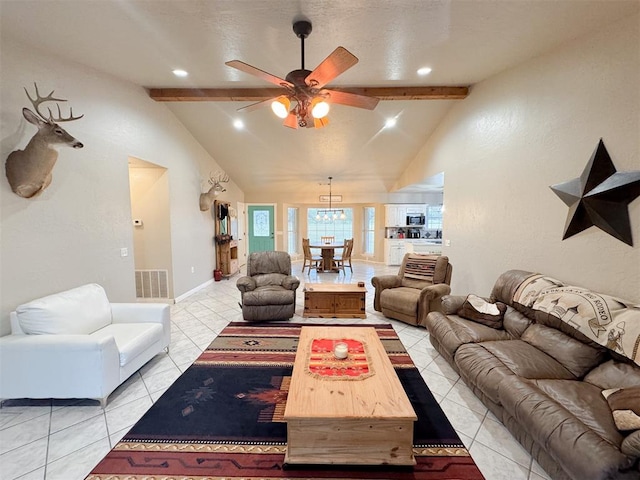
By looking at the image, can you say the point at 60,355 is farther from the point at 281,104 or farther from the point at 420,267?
the point at 420,267

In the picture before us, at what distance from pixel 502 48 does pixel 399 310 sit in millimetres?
3135

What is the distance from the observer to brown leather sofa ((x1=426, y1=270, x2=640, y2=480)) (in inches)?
49.4

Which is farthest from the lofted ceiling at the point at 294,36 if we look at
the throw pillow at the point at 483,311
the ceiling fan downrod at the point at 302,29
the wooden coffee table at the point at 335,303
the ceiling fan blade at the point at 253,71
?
the wooden coffee table at the point at 335,303

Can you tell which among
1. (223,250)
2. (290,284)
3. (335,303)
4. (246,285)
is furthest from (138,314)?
(223,250)

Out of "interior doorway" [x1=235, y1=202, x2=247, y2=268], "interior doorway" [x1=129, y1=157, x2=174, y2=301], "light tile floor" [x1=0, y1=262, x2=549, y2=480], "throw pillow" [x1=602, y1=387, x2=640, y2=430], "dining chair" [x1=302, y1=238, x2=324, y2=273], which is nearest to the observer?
"throw pillow" [x1=602, y1=387, x2=640, y2=430]

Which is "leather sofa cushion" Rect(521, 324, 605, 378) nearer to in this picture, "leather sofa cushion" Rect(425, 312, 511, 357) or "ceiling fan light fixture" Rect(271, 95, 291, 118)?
"leather sofa cushion" Rect(425, 312, 511, 357)

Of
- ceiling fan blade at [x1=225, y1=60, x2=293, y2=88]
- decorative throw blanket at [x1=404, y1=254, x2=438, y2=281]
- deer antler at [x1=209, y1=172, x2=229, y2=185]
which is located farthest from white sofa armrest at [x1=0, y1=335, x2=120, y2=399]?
deer antler at [x1=209, y1=172, x2=229, y2=185]

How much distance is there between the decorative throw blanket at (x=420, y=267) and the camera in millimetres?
3878

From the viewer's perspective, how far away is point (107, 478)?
151 cm

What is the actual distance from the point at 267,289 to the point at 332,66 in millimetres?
2829

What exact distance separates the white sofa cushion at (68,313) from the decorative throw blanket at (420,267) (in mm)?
3747

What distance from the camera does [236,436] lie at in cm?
180

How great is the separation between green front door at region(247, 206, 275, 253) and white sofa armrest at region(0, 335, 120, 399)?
685 centimetres

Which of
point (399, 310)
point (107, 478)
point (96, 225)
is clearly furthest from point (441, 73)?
point (107, 478)
